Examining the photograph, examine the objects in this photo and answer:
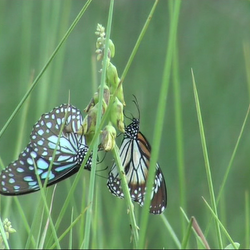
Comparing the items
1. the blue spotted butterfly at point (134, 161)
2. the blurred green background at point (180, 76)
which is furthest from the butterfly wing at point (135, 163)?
the blurred green background at point (180, 76)

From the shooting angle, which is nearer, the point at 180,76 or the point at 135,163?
the point at 135,163

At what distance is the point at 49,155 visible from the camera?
160 centimetres

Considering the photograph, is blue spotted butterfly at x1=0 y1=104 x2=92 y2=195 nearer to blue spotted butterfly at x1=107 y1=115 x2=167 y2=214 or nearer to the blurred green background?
blue spotted butterfly at x1=107 y1=115 x2=167 y2=214

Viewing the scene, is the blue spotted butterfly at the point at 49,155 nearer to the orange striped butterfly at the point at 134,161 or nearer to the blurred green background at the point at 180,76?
the orange striped butterfly at the point at 134,161

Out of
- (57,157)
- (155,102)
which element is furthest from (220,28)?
(57,157)

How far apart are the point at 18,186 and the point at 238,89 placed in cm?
326

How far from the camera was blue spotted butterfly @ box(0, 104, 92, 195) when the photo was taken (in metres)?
1.53

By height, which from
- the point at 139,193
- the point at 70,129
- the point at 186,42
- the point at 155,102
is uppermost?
the point at 186,42

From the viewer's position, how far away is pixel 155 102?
4.61 meters

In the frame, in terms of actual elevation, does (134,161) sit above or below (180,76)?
below

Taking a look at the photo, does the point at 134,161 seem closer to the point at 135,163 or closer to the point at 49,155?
the point at 135,163

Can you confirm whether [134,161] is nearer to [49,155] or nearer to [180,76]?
[49,155]

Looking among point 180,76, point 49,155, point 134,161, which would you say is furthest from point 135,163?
point 180,76

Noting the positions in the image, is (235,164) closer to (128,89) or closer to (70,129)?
(128,89)
